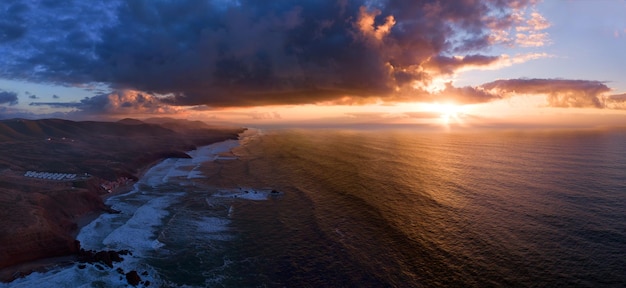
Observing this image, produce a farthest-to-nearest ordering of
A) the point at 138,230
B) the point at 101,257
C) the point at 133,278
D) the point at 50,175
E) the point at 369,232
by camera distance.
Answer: the point at 50,175, the point at 138,230, the point at 369,232, the point at 101,257, the point at 133,278

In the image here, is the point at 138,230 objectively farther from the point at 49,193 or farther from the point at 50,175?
the point at 50,175

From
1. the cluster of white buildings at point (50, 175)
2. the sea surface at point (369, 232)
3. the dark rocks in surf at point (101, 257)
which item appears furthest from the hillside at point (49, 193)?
the sea surface at point (369, 232)

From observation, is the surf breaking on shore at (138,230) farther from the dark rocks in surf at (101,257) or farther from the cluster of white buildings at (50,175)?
the cluster of white buildings at (50,175)

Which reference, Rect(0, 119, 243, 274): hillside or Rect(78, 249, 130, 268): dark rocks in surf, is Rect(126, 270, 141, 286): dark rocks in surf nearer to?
Rect(78, 249, 130, 268): dark rocks in surf

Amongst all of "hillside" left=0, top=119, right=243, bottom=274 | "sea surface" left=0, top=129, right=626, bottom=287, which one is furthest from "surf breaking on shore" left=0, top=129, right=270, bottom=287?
"hillside" left=0, top=119, right=243, bottom=274

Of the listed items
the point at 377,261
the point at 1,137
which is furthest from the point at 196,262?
the point at 1,137

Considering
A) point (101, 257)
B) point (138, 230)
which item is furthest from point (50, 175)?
point (101, 257)
